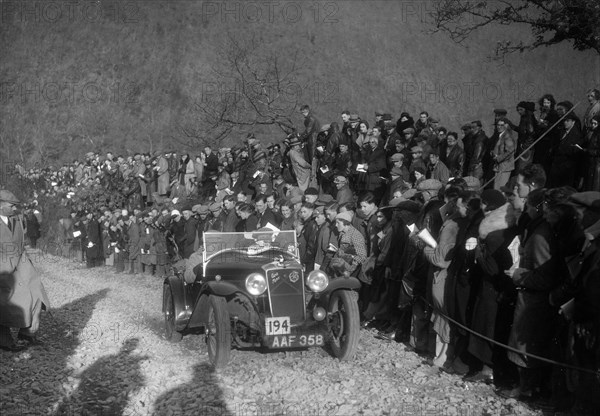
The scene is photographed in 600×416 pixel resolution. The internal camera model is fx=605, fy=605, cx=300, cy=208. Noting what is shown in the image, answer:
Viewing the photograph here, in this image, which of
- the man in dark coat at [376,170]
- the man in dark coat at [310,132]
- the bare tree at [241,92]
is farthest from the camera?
the bare tree at [241,92]

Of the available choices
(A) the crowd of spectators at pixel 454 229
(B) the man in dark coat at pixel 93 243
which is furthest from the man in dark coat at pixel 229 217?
(B) the man in dark coat at pixel 93 243

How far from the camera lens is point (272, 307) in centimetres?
717

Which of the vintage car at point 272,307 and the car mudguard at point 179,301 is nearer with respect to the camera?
the vintage car at point 272,307

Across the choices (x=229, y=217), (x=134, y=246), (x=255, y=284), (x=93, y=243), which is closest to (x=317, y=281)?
(x=255, y=284)

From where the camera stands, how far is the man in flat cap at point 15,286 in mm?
8070

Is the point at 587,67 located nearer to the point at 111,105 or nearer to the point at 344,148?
the point at 344,148

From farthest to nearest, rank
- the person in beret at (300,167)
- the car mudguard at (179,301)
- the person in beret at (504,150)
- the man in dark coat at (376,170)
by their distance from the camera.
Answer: the person in beret at (300,167)
the man in dark coat at (376,170)
the person in beret at (504,150)
the car mudguard at (179,301)

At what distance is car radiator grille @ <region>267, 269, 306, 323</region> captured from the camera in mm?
7207

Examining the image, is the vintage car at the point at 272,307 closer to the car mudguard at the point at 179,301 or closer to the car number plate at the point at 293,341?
the car number plate at the point at 293,341

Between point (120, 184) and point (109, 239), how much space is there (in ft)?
15.5

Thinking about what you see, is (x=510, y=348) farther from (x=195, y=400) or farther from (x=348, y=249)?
(x=348, y=249)

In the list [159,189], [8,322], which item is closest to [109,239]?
[159,189]

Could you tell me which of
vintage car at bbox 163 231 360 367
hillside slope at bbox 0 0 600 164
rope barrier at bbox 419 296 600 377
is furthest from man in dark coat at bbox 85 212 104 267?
hillside slope at bbox 0 0 600 164

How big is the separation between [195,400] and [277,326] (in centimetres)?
131
